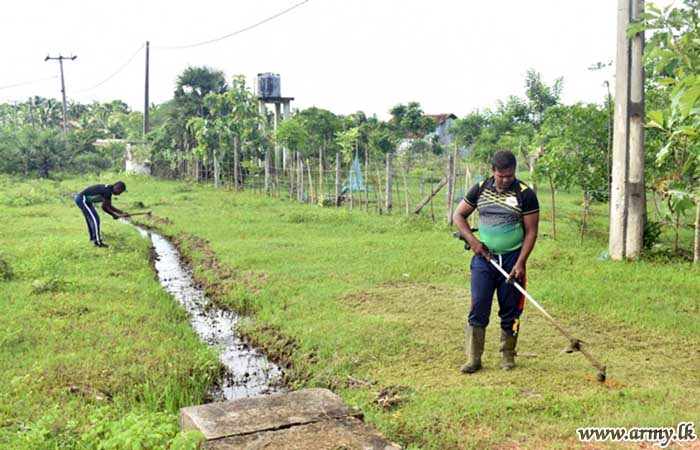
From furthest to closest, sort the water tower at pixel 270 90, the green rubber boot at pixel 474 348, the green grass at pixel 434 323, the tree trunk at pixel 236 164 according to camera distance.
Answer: the water tower at pixel 270 90
the tree trunk at pixel 236 164
the green rubber boot at pixel 474 348
the green grass at pixel 434 323

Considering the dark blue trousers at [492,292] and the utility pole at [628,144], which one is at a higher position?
the utility pole at [628,144]

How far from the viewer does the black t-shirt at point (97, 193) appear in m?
12.0

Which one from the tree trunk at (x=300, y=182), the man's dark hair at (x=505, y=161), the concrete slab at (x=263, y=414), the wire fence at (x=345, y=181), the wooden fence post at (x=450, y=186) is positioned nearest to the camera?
the concrete slab at (x=263, y=414)

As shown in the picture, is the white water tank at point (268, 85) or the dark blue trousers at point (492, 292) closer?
the dark blue trousers at point (492, 292)

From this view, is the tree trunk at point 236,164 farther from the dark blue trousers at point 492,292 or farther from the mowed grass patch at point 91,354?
the dark blue trousers at point 492,292

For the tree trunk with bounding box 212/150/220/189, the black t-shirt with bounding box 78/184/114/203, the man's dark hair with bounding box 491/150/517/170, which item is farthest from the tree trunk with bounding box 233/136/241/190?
the man's dark hair with bounding box 491/150/517/170

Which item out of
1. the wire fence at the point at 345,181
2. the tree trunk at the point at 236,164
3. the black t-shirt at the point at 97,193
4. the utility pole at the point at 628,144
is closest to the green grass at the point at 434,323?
the utility pole at the point at 628,144

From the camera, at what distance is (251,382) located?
21.1ft

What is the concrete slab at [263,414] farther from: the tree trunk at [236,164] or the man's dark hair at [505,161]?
the tree trunk at [236,164]

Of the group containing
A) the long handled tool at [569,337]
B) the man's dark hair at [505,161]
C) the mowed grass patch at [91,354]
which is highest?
the man's dark hair at [505,161]

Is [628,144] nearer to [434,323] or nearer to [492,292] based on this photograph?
[434,323]

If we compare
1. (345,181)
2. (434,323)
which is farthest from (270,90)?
(434,323)

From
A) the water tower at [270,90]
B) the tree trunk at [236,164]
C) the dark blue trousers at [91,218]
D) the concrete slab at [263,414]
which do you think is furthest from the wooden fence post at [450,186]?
the water tower at [270,90]

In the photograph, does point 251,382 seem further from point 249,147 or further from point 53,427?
point 249,147
